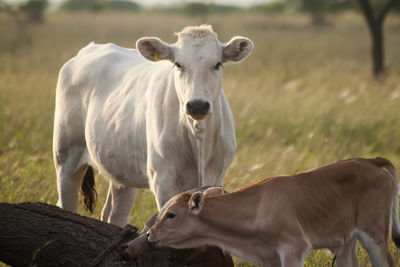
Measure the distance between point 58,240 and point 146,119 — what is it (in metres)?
1.74

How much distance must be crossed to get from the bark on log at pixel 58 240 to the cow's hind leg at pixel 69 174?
2.25m

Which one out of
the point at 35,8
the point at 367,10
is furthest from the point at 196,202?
the point at 35,8

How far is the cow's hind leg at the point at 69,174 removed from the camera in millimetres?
6727

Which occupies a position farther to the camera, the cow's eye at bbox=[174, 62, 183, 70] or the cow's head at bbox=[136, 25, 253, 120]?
the cow's eye at bbox=[174, 62, 183, 70]

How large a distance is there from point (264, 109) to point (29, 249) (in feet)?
25.8

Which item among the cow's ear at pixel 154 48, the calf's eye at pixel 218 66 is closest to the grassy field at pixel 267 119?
the calf's eye at pixel 218 66

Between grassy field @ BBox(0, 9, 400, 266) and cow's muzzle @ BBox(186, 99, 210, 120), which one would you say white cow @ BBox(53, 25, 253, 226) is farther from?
grassy field @ BBox(0, 9, 400, 266)

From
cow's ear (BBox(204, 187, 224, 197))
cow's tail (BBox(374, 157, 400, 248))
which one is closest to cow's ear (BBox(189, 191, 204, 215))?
cow's ear (BBox(204, 187, 224, 197))

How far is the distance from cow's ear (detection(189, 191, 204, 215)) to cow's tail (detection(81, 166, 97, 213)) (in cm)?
256

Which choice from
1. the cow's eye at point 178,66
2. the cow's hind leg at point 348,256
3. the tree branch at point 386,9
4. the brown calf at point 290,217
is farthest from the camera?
the tree branch at point 386,9

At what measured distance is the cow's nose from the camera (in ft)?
16.1

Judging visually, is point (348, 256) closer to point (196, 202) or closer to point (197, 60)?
point (196, 202)

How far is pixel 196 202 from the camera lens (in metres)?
4.36

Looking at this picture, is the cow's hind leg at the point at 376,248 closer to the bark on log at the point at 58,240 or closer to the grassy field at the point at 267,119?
the grassy field at the point at 267,119
